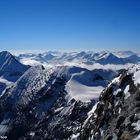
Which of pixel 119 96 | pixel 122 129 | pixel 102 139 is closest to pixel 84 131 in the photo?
pixel 119 96

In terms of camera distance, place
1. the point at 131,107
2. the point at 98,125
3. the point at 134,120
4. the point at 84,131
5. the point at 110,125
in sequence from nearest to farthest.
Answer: the point at 134,120
the point at 131,107
the point at 110,125
the point at 98,125
the point at 84,131

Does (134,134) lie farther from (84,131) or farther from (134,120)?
(84,131)

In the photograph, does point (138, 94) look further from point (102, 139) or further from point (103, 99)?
point (103, 99)

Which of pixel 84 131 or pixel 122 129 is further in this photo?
pixel 84 131

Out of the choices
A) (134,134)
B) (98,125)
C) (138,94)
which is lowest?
(98,125)

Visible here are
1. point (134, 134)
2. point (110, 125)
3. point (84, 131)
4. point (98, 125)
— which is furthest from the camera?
point (84, 131)

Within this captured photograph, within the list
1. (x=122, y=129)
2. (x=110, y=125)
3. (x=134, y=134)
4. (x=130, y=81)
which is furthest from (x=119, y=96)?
(x=134, y=134)

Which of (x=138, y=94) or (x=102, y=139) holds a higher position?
(x=138, y=94)
